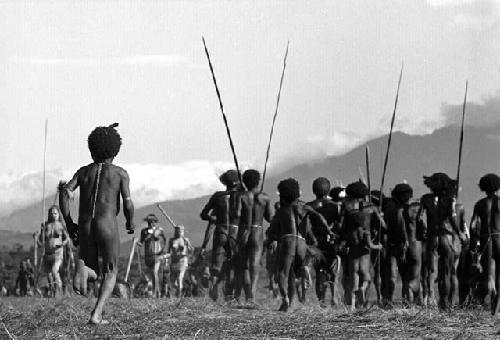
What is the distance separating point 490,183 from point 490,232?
715mm

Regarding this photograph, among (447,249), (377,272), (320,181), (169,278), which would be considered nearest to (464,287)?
(447,249)

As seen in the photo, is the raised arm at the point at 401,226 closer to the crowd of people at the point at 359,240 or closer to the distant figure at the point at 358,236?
the crowd of people at the point at 359,240

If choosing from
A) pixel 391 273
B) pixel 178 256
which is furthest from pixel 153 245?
pixel 391 273

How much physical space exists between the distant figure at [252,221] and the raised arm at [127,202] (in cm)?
622

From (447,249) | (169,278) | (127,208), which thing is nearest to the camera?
(127,208)

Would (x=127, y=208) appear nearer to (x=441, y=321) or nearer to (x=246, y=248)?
(x=441, y=321)

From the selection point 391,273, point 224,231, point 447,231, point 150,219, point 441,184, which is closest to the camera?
point 441,184

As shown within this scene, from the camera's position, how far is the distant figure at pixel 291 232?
679 inches

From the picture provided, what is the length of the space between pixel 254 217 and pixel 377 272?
235 cm

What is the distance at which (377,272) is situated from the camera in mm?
20094

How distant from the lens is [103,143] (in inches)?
533

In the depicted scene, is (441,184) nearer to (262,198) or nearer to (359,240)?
(359,240)

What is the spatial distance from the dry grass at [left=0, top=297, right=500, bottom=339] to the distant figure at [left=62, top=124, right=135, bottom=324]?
0.56m

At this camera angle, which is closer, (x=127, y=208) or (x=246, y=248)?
(x=127, y=208)
